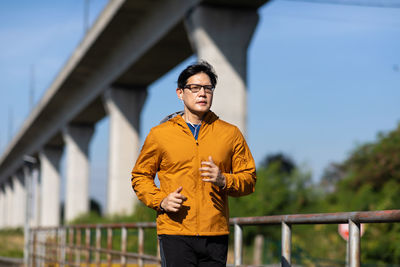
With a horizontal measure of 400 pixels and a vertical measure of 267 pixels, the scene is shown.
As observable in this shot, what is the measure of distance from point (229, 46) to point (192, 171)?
11.5 meters

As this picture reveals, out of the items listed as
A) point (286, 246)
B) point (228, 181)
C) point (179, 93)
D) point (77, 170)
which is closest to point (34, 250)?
point (286, 246)

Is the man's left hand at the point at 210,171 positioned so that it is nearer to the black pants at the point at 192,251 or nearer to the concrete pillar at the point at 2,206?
the black pants at the point at 192,251

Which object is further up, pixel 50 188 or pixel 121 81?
pixel 121 81

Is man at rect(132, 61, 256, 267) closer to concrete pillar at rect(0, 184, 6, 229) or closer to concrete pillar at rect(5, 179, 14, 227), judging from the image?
concrete pillar at rect(5, 179, 14, 227)

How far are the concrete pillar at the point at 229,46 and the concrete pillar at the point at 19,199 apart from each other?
171ft

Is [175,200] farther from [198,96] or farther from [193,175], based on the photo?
[198,96]

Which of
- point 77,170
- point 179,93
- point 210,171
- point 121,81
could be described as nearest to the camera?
point 210,171

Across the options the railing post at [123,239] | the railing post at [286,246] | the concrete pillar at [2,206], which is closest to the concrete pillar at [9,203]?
the concrete pillar at [2,206]

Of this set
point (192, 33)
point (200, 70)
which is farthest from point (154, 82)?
point (200, 70)

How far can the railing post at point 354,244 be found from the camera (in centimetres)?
347

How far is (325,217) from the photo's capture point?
3750 millimetres

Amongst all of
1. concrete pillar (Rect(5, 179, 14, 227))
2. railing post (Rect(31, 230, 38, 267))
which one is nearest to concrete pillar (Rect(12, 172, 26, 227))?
concrete pillar (Rect(5, 179, 14, 227))

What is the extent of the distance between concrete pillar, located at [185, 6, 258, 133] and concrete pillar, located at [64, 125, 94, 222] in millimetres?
19356

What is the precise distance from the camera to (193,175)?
3625mm
